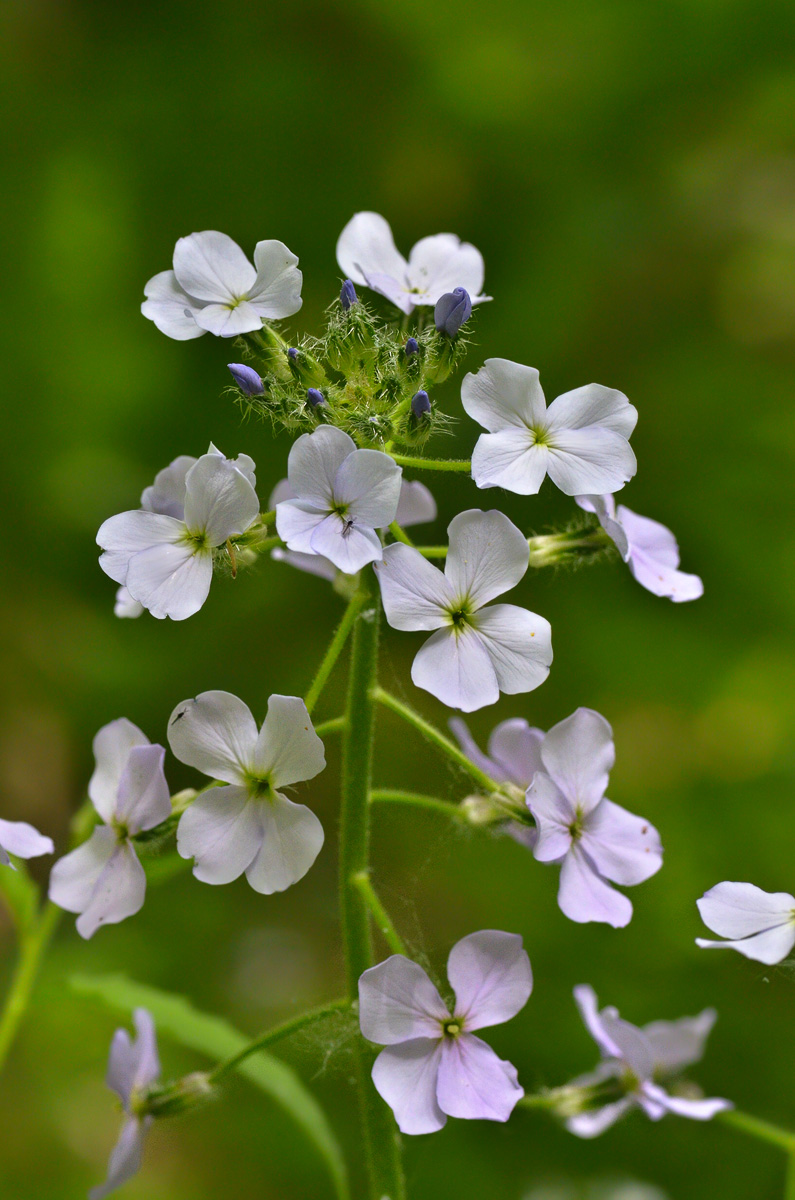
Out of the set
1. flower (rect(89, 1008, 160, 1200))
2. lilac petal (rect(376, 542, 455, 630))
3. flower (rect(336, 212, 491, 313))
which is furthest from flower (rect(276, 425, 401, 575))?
flower (rect(89, 1008, 160, 1200))

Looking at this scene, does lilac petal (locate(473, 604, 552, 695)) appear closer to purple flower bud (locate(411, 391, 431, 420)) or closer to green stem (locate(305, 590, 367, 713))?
green stem (locate(305, 590, 367, 713))

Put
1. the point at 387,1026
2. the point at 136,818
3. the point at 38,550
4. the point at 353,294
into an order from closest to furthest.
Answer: the point at 387,1026, the point at 136,818, the point at 353,294, the point at 38,550

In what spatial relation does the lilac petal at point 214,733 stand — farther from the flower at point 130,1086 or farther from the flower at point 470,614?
the flower at point 130,1086

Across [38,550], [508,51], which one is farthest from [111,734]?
[508,51]

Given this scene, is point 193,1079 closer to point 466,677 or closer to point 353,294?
point 466,677

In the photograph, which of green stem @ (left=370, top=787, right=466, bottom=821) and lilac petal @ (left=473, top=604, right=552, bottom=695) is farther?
green stem @ (left=370, top=787, right=466, bottom=821)

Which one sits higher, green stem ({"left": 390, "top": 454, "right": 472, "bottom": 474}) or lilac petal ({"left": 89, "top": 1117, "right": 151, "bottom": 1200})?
green stem ({"left": 390, "top": 454, "right": 472, "bottom": 474})

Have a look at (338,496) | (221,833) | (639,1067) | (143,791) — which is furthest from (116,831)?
(639,1067)
